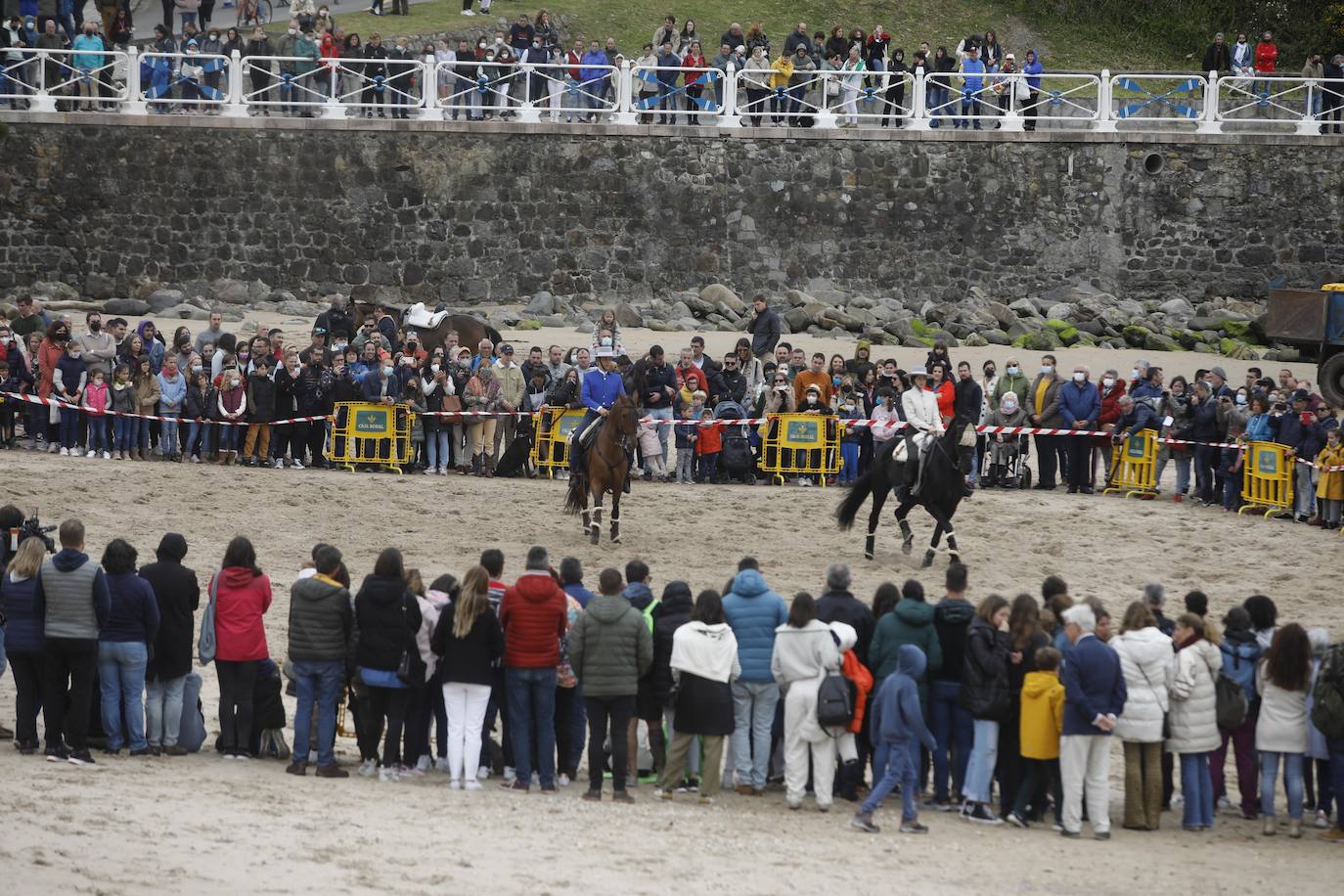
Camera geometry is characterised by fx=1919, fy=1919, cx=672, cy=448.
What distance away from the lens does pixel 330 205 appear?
33.2m

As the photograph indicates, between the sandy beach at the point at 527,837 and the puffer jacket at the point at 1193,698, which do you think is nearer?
the sandy beach at the point at 527,837

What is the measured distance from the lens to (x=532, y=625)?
11.9m

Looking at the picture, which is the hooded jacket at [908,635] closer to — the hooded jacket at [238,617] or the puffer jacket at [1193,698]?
the puffer jacket at [1193,698]

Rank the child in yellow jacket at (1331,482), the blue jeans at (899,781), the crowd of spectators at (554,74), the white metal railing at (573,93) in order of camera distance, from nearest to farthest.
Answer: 1. the blue jeans at (899,781)
2. the child in yellow jacket at (1331,482)
3. the white metal railing at (573,93)
4. the crowd of spectators at (554,74)

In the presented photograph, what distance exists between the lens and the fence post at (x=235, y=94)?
105 feet

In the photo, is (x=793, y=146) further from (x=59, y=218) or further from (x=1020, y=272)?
(x=59, y=218)

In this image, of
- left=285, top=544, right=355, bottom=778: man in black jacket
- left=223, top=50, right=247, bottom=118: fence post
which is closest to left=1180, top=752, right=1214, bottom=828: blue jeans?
left=285, top=544, right=355, bottom=778: man in black jacket

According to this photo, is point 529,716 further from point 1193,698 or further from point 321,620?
point 1193,698

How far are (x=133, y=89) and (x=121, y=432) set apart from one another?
1197 centimetres

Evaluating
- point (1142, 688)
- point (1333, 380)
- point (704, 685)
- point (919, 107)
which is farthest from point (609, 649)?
point (919, 107)

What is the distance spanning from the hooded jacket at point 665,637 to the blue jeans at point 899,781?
1.15 meters

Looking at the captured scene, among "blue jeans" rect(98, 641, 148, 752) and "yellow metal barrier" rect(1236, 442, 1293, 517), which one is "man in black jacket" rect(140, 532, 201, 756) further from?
"yellow metal barrier" rect(1236, 442, 1293, 517)

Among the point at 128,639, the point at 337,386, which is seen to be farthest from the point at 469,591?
the point at 337,386

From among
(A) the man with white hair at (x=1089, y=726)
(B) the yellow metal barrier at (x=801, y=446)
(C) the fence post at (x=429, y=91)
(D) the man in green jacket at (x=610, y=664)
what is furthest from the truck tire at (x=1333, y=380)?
(D) the man in green jacket at (x=610, y=664)
